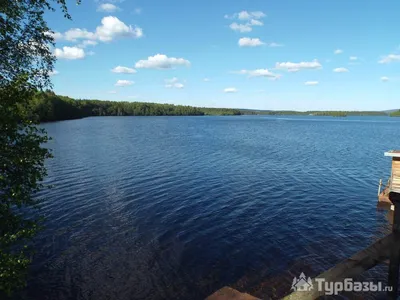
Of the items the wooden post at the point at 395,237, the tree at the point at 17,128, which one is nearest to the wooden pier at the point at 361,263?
the wooden post at the point at 395,237

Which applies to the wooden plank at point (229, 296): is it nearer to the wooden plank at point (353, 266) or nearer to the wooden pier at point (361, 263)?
Answer: the wooden pier at point (361, 263)

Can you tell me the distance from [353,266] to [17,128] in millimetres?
11365

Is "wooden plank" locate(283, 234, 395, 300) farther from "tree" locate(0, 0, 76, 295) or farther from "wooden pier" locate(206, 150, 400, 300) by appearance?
"tree" locate(0, 0, 76, 295)

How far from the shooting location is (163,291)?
15461mm

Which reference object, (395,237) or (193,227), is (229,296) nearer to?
(395,237)

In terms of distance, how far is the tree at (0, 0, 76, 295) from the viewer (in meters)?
9.62

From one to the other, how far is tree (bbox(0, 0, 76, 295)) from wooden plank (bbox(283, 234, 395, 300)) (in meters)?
8.90

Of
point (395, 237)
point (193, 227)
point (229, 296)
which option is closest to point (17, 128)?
point (229, 296)

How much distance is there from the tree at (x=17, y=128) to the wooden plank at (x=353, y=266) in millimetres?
8896

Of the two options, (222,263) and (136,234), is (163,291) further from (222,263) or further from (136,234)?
(136,234)

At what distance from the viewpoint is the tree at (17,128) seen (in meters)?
9.62

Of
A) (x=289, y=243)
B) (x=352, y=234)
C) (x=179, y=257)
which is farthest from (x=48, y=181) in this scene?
(x=352, y=234)

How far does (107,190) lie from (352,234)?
24594 millimetres

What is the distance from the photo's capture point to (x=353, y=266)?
5992 millimetres
